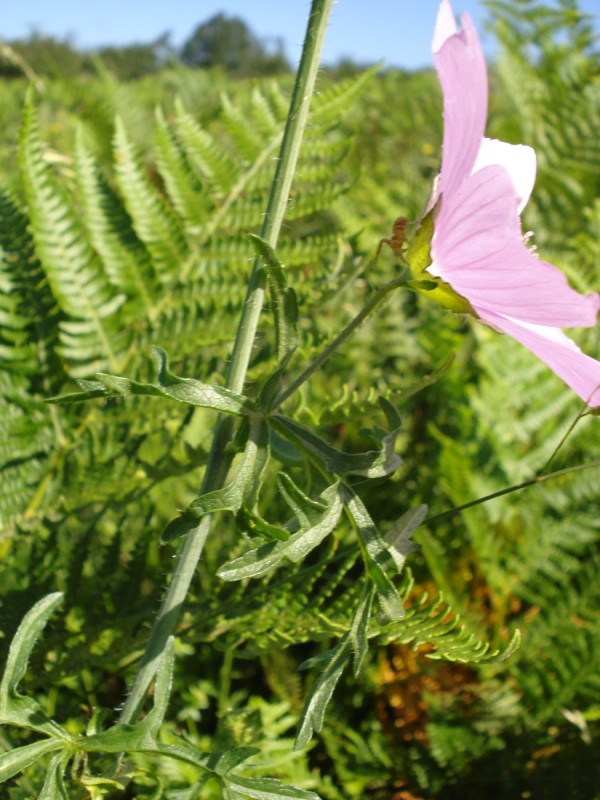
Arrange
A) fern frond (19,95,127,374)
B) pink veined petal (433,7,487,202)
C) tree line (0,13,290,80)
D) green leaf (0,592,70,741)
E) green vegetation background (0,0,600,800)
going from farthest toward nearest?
tree line (0,13,290,80)
fern frond (19,95,127,374)
green vegetation background (0,0,600,800)
green leaf (0,592,70,741)
pink veined petal (433,7,487,202)

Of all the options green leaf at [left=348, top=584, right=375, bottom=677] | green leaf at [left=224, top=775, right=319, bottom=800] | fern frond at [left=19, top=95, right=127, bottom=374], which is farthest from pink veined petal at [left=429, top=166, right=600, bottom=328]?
fern frond at [left=19, top=95, right=127, bottom=374]

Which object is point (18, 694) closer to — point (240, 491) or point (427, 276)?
point (240, 491)

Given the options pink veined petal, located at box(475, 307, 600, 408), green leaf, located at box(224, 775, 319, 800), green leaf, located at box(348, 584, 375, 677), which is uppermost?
pink veined petal, located at box(475, 307, 600, 408)

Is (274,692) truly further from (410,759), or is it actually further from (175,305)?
(175,305)

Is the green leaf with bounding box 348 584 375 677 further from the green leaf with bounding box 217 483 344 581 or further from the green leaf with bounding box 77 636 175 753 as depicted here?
the green leaf with bounding box 77 636 175 753

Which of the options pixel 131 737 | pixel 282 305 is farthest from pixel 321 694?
pixel 282 305

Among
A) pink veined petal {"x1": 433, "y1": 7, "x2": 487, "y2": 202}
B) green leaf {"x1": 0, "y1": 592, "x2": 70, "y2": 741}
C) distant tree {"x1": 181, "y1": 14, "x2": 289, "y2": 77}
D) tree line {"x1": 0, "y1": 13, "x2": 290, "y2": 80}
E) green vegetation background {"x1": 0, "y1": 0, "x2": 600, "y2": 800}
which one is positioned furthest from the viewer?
distant tree {"x1": 181, "y1": 14, "x2": 289, "y2": 77}

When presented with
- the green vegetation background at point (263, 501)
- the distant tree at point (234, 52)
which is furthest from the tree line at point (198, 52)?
the green vegetation background at point (263, 501)

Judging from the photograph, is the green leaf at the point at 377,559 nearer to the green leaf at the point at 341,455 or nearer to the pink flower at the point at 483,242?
the green leaf at the point at 341,455

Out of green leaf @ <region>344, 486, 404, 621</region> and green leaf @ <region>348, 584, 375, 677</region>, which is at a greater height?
green leaf @ <region>344, 486, 404, 621</region>
